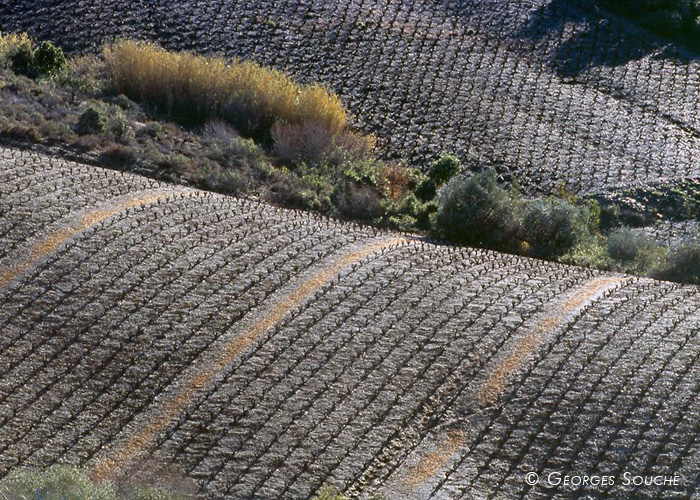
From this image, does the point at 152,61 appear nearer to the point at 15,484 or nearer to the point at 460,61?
the point at 460,61

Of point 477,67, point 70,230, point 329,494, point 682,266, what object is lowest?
point 329,494

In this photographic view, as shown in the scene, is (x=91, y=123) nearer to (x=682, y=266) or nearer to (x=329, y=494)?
(x=682, y=266)

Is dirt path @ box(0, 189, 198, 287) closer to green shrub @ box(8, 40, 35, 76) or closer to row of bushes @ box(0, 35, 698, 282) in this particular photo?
row of bushes @ box(0, 35, 698, 282)

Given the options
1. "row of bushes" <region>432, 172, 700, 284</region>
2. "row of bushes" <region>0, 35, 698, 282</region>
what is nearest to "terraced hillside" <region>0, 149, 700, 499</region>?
"row of bushes" <region>432, 172, 700, 284</region>

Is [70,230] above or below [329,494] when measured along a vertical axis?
above

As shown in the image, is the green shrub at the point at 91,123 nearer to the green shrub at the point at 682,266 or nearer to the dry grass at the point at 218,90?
the dry grass at the point at 218,90

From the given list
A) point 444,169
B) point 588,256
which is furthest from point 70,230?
point 588,256

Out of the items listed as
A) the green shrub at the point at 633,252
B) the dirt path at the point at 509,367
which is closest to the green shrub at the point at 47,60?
the green shrub at the point at 633,252
